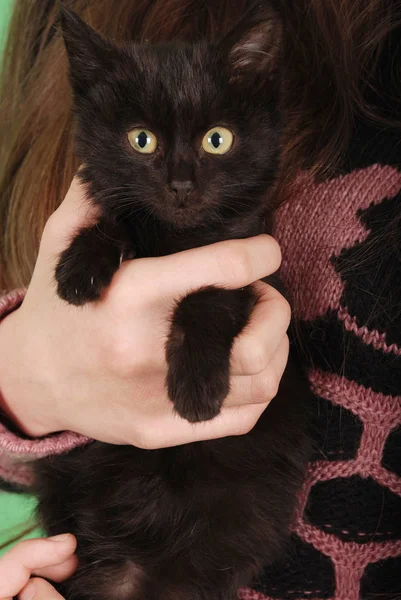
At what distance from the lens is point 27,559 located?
1047 millimetres

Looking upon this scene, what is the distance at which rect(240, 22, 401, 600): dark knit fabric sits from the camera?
3.39ft

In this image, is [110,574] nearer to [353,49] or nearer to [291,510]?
[291,510]

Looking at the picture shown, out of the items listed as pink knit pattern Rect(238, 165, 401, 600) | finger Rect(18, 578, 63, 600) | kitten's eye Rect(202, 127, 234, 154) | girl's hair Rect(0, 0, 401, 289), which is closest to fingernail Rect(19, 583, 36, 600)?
finger Rect(18, 578, 63, 600)

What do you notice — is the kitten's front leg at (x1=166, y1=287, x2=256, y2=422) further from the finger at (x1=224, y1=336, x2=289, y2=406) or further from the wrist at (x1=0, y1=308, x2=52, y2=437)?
the wrist at (x1=0, y1=308, x2=52, y2=437)

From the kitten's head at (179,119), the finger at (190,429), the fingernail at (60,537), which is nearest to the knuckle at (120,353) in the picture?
the finger at (190,429)

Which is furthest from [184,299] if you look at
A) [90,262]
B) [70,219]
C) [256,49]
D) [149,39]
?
[149,39]

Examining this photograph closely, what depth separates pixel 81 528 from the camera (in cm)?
110

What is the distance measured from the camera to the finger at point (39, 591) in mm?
1028

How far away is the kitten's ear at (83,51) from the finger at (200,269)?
1.02ft

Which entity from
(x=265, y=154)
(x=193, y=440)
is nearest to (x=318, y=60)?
(x=265, y=154)

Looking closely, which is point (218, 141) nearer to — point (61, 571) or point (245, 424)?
point (245, 424)

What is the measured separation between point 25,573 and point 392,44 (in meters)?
1.17

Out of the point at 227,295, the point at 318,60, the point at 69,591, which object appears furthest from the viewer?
the point at 318,60

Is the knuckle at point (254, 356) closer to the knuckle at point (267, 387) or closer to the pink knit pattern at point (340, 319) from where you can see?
the knuckle at point (267, 387)
